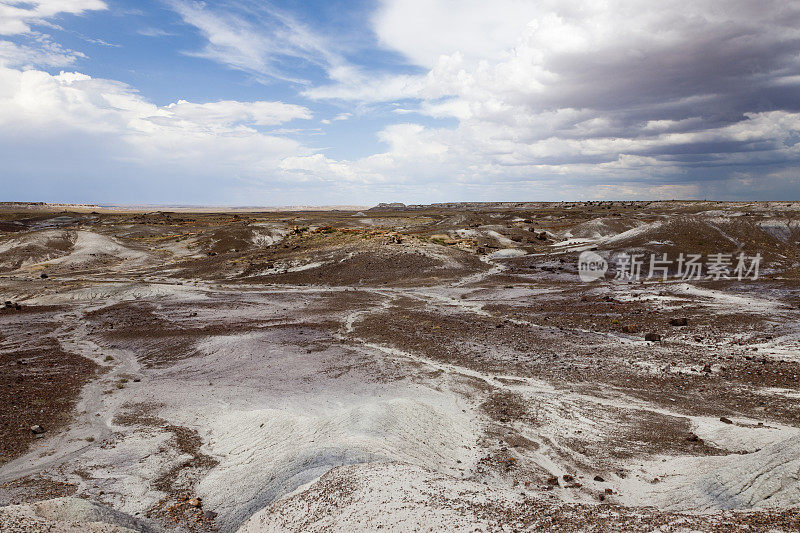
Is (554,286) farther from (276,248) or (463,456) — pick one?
(276,248)

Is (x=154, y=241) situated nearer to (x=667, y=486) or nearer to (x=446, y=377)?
(x=446, y=377)

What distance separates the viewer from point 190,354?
2220cm

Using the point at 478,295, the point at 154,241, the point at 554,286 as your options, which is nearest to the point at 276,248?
the point at 154,241

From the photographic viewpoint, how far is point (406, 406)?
13.5m

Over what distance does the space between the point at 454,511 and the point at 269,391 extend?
11741 mm

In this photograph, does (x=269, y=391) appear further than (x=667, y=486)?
Yes

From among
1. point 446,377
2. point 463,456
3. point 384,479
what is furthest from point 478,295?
point 384,479

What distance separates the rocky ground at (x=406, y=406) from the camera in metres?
7.74

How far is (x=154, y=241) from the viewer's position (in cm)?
7038

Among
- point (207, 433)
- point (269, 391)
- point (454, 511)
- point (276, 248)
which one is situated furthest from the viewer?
point (276, 248)

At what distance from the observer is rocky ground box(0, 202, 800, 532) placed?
7738mm

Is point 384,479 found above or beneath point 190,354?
above

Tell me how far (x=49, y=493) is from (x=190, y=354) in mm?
12722

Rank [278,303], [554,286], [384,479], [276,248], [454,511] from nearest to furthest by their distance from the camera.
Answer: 1. [454,511]
2. [384,479]
3. [278,303]
4. [554,286]
5. [276,248]
